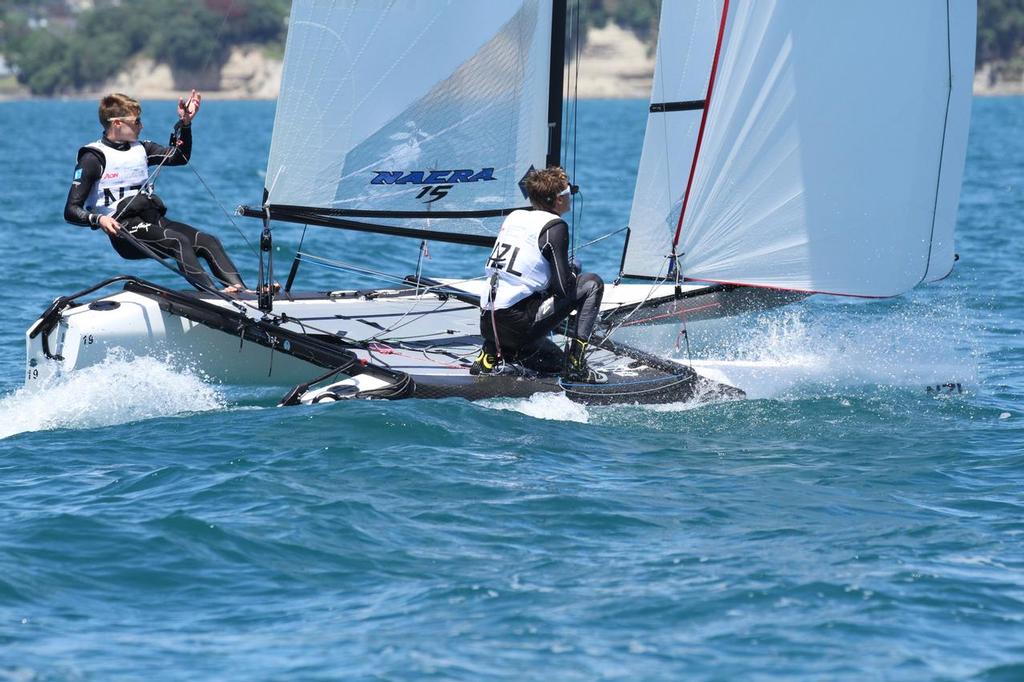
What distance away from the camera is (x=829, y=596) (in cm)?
518

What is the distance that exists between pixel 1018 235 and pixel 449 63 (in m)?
11.0

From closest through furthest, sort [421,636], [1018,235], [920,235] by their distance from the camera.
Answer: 1. [421,636]
2. [920,235]
3. [1018,235]

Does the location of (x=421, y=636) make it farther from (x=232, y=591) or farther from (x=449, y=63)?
(x=449, y=63)

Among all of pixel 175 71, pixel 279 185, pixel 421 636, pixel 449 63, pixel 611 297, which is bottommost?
pixel 421 636

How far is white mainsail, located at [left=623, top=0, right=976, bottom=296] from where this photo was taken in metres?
8.19

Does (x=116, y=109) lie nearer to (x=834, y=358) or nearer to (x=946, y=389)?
(x=834, y=358)

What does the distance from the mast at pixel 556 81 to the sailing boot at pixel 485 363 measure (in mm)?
1390

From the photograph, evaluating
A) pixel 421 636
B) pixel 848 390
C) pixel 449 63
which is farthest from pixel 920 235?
pixel 421 636

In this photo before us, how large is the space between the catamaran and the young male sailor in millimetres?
320

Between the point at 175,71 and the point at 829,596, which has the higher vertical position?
the point at 175,71

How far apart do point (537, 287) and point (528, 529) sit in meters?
2.05

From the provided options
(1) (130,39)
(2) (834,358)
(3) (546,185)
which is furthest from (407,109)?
(1) (130,39)

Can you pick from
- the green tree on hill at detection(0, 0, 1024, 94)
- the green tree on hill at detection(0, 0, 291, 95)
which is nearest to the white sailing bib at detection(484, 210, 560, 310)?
the green tree on hill at detection(0, 0, 291, 95)

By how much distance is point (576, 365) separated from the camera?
7.85m
